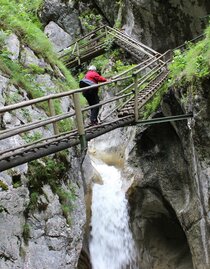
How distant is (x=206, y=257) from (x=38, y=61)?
8626 mm

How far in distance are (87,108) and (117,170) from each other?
277 inches

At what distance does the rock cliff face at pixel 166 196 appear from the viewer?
11359mm

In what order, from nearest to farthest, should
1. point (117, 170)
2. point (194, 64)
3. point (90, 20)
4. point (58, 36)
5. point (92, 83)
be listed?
point (92, 83), point (194, 64), point (117, 170), point (90, 20), point (58, 36)

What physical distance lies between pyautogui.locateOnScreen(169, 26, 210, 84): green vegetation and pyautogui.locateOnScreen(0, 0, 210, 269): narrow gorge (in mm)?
41

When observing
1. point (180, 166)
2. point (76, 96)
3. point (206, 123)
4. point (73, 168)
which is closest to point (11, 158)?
point (76, 96)

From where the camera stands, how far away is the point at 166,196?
1312cm

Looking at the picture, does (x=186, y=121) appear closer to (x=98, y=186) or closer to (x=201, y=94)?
(x=201, y=94)

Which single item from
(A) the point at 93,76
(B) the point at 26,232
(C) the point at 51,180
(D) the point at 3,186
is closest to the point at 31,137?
(C) the point at 51,180

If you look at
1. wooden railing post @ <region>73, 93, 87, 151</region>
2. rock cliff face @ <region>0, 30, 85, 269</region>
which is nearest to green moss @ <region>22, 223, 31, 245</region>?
rock cliff face @ <region>0, 30, 85, 269</region>

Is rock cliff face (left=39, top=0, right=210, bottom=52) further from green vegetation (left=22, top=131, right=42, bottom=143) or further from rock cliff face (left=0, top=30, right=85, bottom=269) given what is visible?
green vegetation (left=22, top=131, right=42, bottom=143)

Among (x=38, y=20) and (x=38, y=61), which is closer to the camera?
(x=38, y=61)

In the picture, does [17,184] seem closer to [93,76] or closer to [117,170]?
[93,76]

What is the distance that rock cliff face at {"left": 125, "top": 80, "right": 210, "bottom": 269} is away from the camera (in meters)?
11.4

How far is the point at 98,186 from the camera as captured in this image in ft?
44.9
